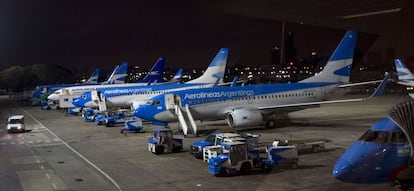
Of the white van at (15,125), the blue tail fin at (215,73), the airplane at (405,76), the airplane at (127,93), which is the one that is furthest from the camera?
the blue tail fin at (215,73)

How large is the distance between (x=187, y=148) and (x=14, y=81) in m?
150

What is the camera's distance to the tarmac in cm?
1748

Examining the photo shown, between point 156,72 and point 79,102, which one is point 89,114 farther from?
point 156,72

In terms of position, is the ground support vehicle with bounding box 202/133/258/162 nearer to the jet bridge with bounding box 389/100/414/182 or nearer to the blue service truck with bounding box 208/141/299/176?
the blue service truck with bounding box 208/141/299/176

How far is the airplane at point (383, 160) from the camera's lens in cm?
1341

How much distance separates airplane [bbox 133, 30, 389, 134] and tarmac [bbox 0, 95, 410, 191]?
4.66 ft

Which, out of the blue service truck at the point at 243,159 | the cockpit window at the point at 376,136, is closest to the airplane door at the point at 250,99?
the blue service truck at the point at 243,159

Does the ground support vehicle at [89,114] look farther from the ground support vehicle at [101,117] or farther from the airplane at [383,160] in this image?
the airplane at [383,160]

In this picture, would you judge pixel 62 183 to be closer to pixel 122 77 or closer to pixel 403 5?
pixel 403 5

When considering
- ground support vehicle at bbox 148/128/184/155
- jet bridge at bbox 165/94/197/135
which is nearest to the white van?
jet bridge at bbox 165/94/197/135

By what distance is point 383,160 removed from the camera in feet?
44.3

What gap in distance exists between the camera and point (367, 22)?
18.5m

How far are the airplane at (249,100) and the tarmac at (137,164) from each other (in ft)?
Result: 4.66

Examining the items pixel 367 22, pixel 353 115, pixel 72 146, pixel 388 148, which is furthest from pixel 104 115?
pixel 388 148
